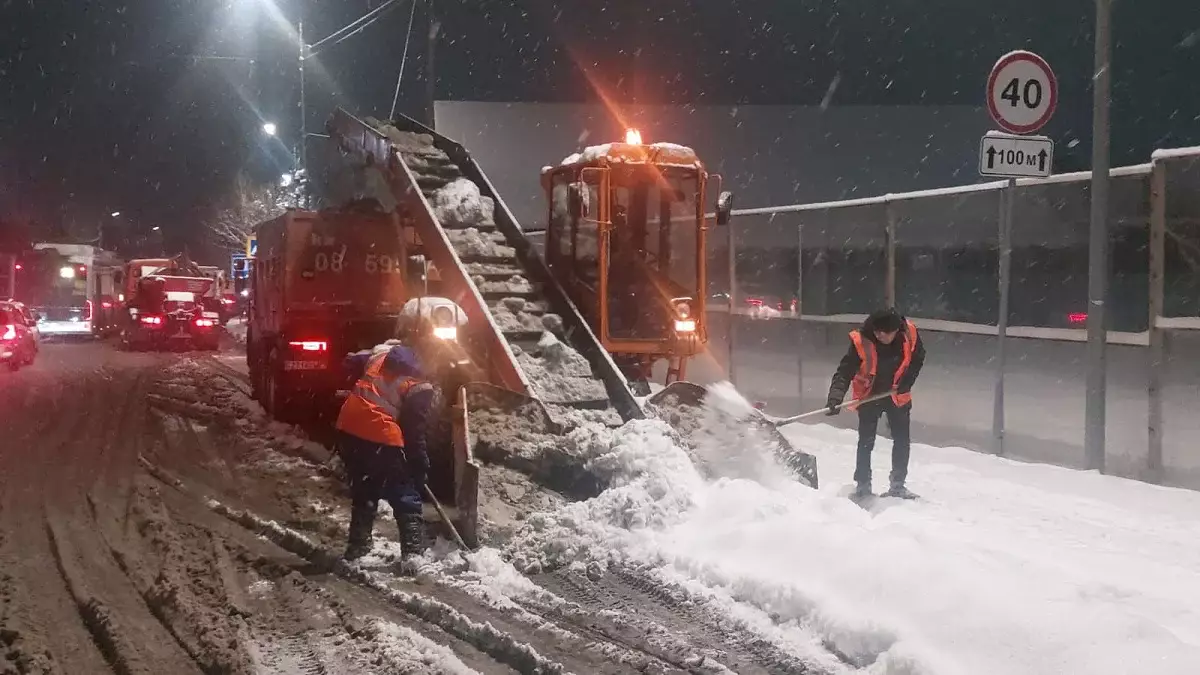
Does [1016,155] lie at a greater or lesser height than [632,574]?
greater

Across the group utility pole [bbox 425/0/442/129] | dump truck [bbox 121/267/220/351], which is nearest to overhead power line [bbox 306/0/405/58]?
utility pole [bbox 425/0/442/129]

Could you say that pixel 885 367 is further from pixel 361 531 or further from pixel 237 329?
pixel 237 329

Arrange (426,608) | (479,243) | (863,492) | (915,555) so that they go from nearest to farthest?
1. (426,608)
2. (915,555)
3. (863,492)
4. (479,243)

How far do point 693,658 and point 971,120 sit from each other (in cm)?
2689

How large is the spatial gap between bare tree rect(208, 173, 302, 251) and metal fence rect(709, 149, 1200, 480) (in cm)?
3254

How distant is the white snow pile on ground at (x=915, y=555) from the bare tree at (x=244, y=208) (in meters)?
36.6

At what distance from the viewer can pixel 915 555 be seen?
232 inches

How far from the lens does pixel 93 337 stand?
120 feet

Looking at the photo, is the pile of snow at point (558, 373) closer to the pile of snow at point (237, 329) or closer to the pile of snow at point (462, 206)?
the pile of snow at point (462, 206)

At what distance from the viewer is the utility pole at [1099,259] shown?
350 inches

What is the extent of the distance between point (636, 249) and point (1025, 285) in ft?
14.7

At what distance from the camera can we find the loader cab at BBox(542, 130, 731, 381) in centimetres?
1152

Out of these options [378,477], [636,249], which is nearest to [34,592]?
[378,477]

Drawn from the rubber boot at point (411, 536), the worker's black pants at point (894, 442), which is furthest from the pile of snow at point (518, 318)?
the rubber boot at point (411, 536)
